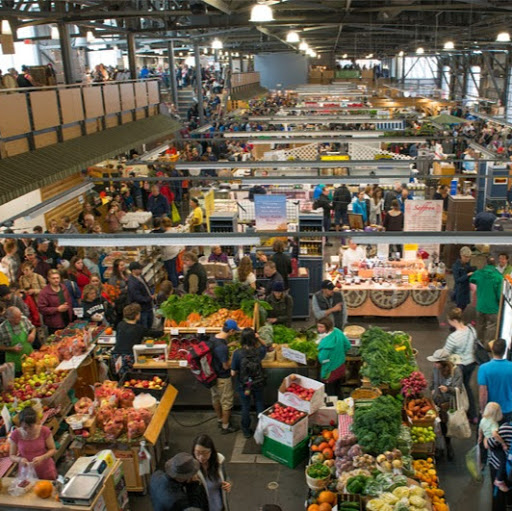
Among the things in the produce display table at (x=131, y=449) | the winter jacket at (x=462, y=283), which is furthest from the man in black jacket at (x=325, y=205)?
the produce display table at (x=131, y=449)

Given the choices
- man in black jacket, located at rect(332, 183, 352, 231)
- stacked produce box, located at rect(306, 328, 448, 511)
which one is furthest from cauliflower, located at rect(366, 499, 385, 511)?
man in black jacket, located at rect(332, 183, 352, 231)

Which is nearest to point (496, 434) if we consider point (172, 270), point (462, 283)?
point (462, 283)

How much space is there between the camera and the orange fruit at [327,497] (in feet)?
17.9

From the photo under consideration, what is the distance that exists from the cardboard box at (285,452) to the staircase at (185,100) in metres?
25.8

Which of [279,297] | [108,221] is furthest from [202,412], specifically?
[108,221]

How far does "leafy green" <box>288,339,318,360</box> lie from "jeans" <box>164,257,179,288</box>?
4757 millimetres

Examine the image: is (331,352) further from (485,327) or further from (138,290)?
(485,327)

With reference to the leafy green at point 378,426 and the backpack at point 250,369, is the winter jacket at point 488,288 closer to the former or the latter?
the leafy green at point 378,426

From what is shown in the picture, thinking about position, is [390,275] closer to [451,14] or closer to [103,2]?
[103,2]

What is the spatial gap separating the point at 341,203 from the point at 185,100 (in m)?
20.7

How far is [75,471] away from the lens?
5543 millimetres

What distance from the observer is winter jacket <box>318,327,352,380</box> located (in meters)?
7.26

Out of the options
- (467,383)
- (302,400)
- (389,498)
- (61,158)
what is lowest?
(467,383)

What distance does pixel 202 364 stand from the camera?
7.19m
